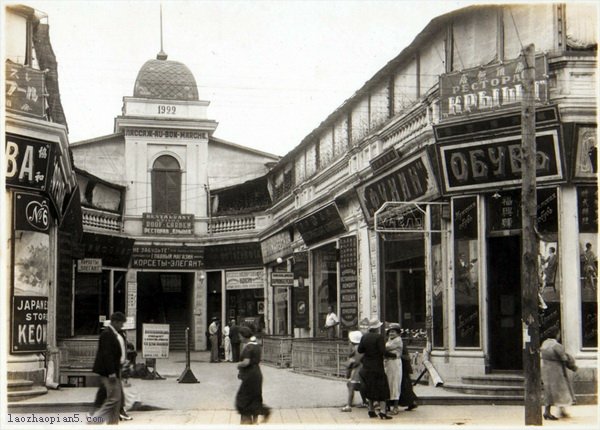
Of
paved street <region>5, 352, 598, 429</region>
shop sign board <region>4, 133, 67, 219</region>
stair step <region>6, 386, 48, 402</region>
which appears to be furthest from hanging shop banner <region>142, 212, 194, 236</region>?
stair step <region>6, 386, 48, 402</region>

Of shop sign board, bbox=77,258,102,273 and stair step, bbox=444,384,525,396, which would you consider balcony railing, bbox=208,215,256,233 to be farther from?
stair step, bbox=444,384,525,396

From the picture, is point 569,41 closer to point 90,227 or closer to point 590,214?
point 590,214

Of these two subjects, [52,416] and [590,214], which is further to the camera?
[590,214]

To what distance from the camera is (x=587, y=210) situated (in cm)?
1494

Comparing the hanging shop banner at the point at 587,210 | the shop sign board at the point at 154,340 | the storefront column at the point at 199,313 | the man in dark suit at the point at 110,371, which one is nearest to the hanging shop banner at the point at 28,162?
the man in dark suit at the point at 110,371

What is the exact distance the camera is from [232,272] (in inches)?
1299

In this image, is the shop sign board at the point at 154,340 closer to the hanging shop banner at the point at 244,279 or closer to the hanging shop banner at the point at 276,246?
the hanging shop banner at the point at 276,246

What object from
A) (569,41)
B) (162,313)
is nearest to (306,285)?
(162,313)

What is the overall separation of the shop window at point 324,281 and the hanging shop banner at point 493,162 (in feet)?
25.9

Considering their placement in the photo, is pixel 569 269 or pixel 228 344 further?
pixel 228 344

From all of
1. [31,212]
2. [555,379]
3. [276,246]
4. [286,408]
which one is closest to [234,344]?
[276,246]

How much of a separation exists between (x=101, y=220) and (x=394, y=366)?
61.1ft

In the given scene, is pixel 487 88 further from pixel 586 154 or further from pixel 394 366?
pixel 394 366

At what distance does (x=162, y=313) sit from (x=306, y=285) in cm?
986
